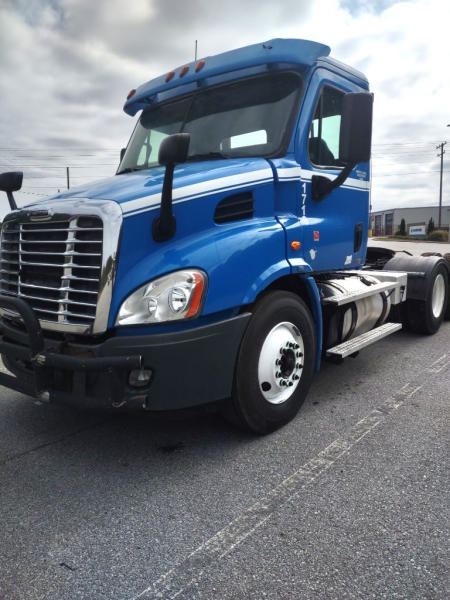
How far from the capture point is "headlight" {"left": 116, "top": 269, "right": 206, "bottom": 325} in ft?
9.04

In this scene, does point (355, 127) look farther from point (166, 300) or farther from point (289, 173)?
point (166, 300)

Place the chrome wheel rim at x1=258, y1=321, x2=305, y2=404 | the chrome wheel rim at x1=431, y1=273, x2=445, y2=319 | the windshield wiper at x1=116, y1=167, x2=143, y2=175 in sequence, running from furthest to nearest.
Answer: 1. the chrome wheel rim at x1=431, y1=273, x2=445, y2=319
2. the windshield wiper at x1=116, y1=167, x2=143, y2=175
3. the chrome wheel rim at x1=258, y1=321, x2=305, y2=404

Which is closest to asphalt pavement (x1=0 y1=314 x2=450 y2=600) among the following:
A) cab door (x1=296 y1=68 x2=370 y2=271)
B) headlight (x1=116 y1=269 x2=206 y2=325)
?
headlight (x1=116 y1=269 x2=206 y2=325)

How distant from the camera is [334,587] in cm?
201

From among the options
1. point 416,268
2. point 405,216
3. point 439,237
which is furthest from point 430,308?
point 405,216

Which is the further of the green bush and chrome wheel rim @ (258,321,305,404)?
the green bush

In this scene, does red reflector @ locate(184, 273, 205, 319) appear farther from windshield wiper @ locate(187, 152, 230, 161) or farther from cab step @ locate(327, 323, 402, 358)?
cab step @ locate(327, 323, 402, 358)

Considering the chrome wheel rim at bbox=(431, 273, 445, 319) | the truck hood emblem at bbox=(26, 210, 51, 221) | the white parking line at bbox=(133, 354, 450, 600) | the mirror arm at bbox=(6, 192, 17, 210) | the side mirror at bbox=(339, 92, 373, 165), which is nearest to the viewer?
the white parking line at bbox=(133, 354, 450, 600)

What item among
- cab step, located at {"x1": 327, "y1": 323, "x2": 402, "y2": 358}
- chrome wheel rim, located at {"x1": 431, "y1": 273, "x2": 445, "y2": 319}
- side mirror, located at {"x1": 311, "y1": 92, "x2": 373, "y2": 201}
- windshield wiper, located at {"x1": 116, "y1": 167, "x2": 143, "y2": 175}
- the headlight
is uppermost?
side mirror, located at {"x1": 311, "y1": 92, "x2": 373, "y2": 201}

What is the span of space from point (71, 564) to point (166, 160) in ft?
7.03

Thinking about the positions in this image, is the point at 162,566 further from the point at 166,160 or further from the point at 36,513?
the point at 166,160

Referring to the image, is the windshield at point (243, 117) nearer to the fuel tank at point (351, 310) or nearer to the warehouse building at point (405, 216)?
the fuel tank at point (351, 310)

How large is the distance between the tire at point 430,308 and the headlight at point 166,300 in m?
4.42

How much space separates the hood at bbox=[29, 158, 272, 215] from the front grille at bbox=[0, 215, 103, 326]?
0.26m
